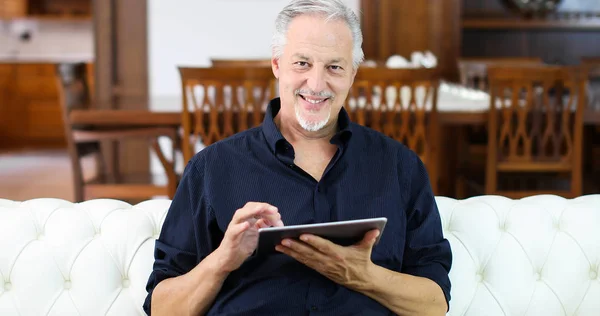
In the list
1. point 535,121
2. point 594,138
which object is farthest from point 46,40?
point 535,121

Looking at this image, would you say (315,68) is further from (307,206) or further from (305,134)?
(307,206)

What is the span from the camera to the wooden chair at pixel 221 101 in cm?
330

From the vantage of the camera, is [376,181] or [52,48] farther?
[52,48]

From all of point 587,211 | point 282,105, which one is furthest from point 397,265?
point 587,211

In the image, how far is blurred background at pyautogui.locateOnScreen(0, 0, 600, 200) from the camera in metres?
3.67

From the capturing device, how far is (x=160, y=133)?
3.57 metres

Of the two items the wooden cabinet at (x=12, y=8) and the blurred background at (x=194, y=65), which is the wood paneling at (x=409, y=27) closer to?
the blurred background at (x=194, y=65)

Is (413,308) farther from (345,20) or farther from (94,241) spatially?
(94,241)

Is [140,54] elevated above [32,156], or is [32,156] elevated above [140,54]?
[140,54]

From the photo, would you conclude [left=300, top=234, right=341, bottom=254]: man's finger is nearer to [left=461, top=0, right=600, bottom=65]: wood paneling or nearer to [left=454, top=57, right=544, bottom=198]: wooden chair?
[left=454, top=57, right=544, bottom=198]: wooden chair

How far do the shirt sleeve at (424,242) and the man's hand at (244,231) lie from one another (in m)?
0.34

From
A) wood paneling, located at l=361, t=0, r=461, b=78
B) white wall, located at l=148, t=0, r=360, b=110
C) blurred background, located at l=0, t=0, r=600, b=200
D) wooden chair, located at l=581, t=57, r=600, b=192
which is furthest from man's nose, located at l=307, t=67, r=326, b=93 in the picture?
wood paneling, located at l=361, t=0, r=461, b=78

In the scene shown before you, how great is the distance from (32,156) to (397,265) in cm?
659

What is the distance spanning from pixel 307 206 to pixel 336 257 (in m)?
0.18
